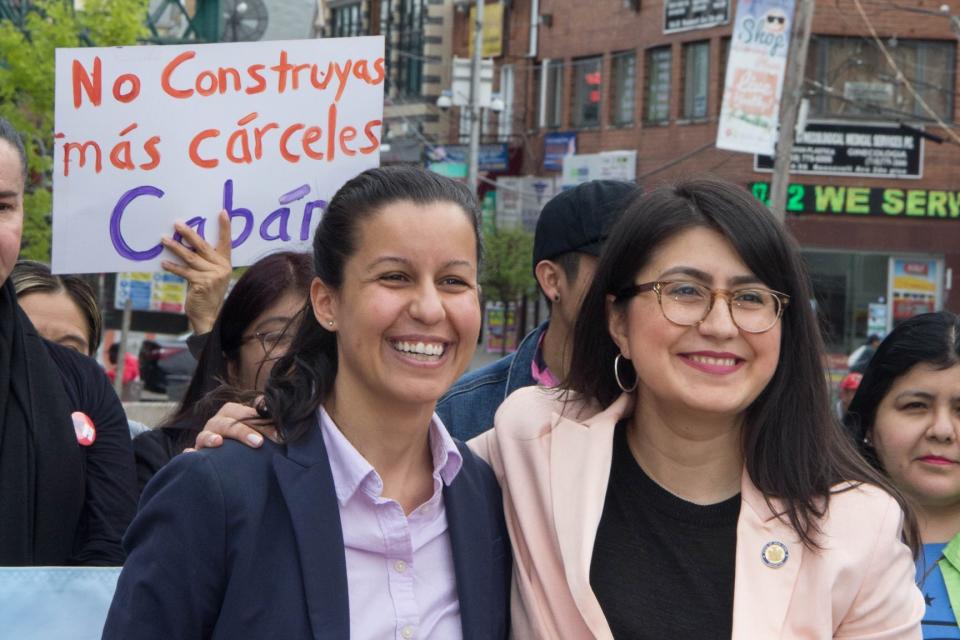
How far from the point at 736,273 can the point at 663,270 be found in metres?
0.15

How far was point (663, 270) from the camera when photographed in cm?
294

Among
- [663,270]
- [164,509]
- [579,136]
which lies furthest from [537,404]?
[579,136]

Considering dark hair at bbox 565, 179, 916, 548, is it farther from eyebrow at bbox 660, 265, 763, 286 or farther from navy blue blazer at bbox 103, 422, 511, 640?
navy blue blazer at bbox 103, 422, 511, 640

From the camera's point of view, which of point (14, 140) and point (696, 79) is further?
point (696, 79)

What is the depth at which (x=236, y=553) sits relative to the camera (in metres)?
2.49

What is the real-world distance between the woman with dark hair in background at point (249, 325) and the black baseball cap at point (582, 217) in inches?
28.5

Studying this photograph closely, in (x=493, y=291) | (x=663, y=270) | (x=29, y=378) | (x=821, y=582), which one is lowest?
(x=493, y=291)

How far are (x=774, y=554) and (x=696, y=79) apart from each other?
31.7 meters

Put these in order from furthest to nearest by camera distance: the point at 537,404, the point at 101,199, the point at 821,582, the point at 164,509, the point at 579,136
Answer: the point at 579,136, the point at 101,199, the point at 537,404, the point at 821,582, the point at 164,509

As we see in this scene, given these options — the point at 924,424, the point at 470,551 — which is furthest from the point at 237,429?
the point at 924,424

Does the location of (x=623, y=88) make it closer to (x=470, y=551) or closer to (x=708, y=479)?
(x=708, y=479)

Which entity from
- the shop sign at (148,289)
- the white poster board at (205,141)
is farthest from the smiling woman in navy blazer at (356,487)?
the shop sign at (148,289)

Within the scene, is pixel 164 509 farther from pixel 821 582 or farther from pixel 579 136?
pixel 579 136

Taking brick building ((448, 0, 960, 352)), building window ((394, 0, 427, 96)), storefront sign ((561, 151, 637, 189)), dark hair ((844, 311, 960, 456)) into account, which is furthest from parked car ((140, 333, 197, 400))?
building window ((394, 0, 427, 96))
